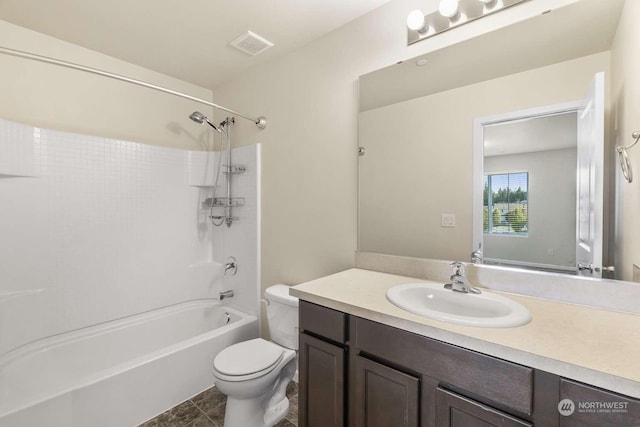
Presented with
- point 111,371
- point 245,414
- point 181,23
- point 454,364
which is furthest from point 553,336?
point 181,23

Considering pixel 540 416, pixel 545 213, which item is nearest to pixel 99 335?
pixel 540 416

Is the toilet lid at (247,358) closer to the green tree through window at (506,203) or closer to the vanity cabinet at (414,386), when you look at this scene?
the vanity cabinet at (414,386)

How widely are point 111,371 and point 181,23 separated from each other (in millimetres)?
2183

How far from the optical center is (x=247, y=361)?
1609 millimetres

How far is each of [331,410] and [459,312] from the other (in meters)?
0.70

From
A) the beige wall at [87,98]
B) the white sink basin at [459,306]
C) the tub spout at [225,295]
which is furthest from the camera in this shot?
the tub spout at [225,295]

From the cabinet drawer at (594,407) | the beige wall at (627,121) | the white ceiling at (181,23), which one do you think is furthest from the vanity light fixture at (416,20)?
the cabinet drawer at (594,407)

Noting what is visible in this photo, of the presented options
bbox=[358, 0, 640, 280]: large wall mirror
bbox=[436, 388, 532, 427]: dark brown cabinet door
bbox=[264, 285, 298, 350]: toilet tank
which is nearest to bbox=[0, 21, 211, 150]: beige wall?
bbox=[264, 285, 298, 350]: toilet tank

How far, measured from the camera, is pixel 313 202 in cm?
203

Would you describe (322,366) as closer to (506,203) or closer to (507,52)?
(506,203)

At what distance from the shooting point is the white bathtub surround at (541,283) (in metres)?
1.06

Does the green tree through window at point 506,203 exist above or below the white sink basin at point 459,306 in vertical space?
above

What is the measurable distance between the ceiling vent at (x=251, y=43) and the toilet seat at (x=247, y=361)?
2084 mm

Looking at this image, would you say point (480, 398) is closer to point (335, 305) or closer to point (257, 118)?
point (335, 305)
